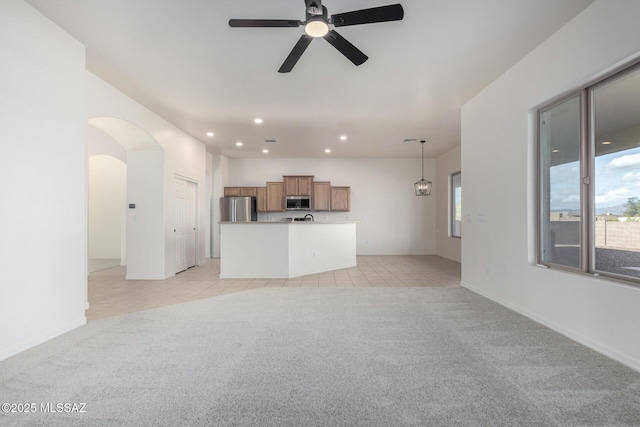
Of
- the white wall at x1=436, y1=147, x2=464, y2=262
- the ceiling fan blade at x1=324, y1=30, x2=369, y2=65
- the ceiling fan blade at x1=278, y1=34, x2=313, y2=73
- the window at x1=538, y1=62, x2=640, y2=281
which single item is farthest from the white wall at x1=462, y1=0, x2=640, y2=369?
the white wall at x1=436, y1=147, x2=464, y2=262

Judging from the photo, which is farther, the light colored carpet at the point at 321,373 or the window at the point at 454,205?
the window at the point at 454,205

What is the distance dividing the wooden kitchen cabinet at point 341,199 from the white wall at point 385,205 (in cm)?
36

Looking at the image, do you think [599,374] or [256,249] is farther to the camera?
[256,249]

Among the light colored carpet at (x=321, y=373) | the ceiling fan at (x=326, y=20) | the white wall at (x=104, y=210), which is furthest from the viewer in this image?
the white wall at (x=104, y=210)

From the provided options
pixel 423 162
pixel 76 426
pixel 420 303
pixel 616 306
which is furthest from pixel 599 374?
pixel 423 162

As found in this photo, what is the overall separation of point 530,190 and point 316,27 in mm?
2984

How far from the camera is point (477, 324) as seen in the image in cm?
328

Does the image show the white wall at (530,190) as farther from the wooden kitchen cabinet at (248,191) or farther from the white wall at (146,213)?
the wooden kitchen cabinet at (248,191)

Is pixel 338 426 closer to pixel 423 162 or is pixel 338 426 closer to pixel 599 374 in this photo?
pixel 599 374

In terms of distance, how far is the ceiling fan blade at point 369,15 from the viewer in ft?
7.32

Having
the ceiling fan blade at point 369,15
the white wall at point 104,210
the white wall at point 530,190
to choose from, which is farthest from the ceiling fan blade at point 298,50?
the white wall at point 104,210

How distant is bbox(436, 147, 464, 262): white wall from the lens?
816 cm

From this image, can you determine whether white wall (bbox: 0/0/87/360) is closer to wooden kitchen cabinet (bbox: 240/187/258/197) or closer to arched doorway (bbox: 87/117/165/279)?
arched doorway (bbox: 87/117/165/279)

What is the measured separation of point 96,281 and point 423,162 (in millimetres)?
8625
